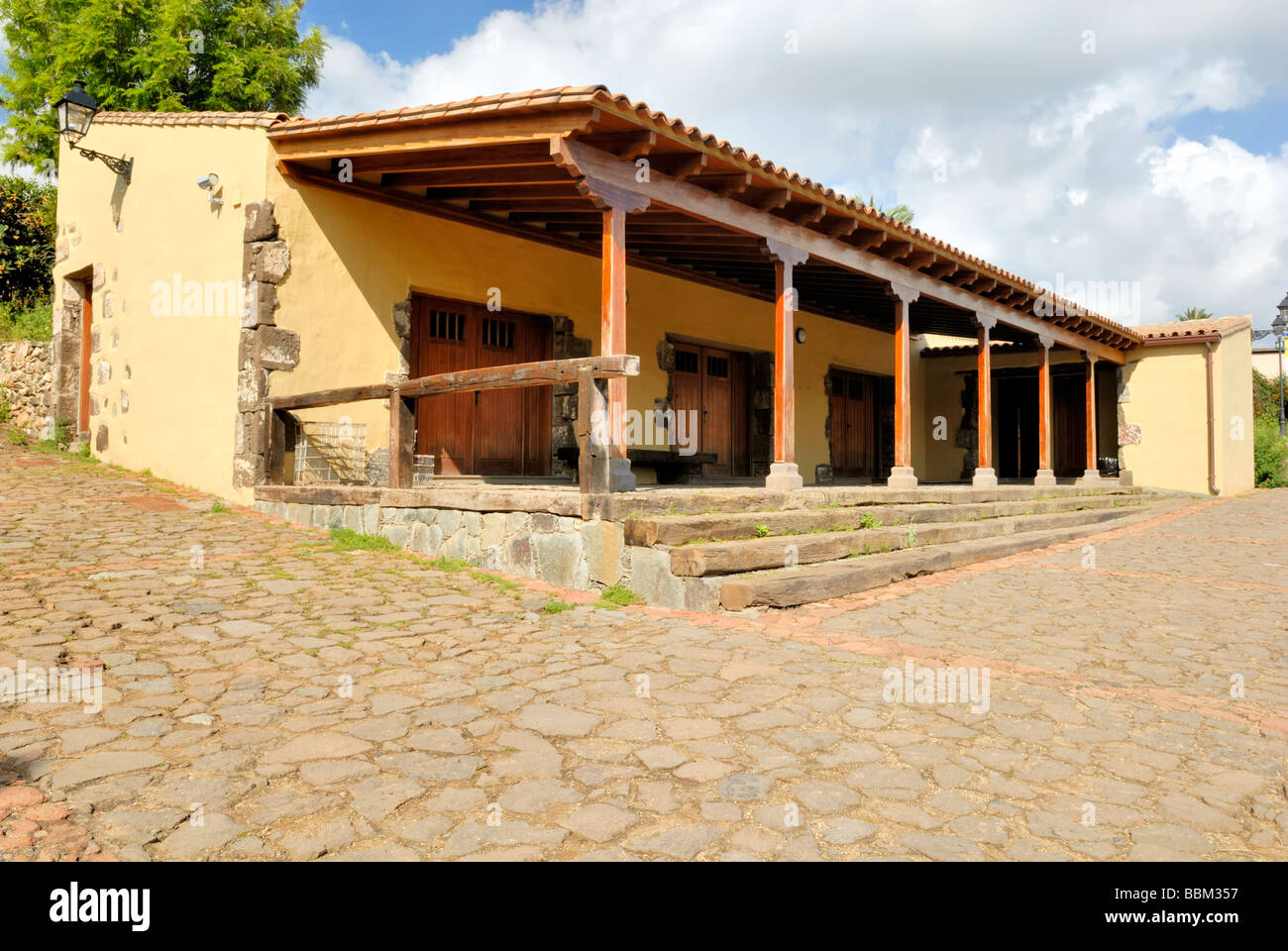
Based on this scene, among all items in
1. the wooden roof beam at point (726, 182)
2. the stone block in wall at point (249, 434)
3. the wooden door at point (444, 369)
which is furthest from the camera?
the wooden door at point (444, 369)

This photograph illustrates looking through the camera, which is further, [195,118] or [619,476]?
[195,118]

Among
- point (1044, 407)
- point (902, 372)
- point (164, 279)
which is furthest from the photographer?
point (1044, 407)

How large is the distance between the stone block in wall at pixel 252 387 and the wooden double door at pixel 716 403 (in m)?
5.44

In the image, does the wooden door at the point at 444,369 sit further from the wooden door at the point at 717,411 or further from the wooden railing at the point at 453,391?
the wooden door at the point at 717,411

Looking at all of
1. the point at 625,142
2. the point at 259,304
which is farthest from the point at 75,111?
the point at 625,142

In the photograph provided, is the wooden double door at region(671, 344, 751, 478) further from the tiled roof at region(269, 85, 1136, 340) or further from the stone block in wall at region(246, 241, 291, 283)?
the stone block in wall at region(246, 241, 291, 283)

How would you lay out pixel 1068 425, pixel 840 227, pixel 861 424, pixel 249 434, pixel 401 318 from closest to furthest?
1. pixel 249 434
2. pixel 401 318
3. pixel 840 227
4. pixel 861 424
5. pixel 1068 425

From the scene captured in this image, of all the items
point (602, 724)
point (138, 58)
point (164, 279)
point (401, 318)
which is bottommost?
point (602, 724)

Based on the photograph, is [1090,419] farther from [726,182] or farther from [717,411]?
[726,182]

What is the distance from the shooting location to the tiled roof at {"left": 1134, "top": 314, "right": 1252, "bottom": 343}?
1462 cm

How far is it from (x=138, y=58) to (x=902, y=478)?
17.1 m

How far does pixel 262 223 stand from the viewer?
739cm

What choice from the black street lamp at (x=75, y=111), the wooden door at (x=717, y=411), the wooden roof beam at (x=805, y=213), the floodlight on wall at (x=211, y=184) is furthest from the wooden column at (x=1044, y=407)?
the black street lamp at (x=75, y=111)

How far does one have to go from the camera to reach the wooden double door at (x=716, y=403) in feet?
37.6
